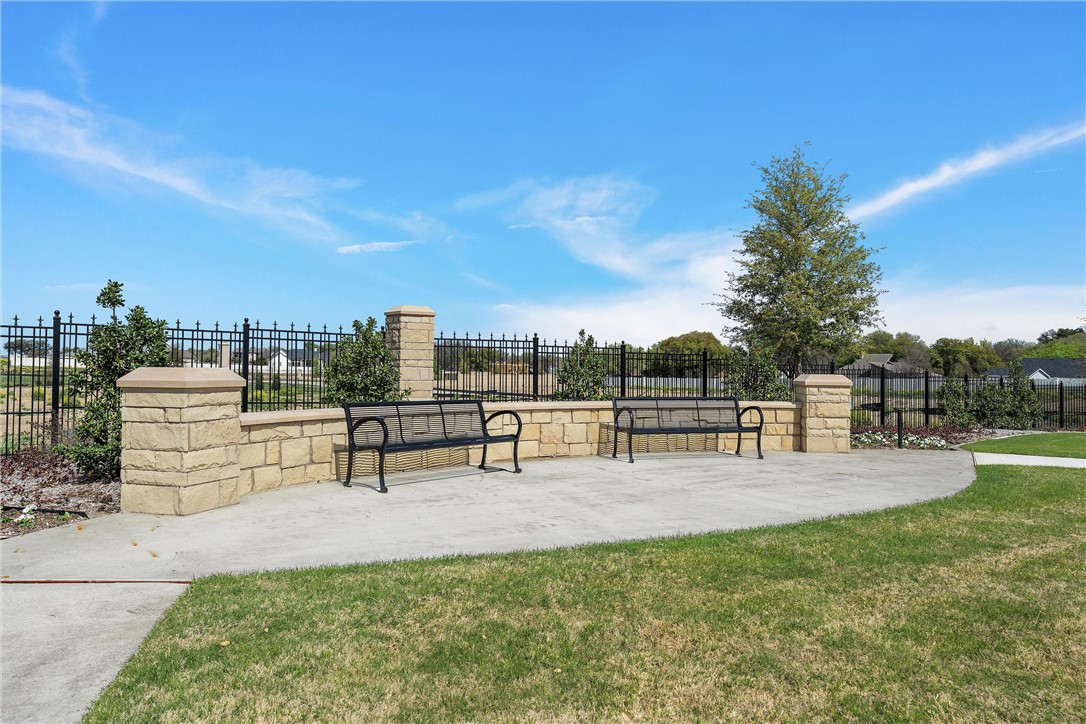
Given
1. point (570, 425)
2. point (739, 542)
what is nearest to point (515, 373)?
point (570, 425)

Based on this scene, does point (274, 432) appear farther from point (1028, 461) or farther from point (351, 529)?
point (1028, 461)

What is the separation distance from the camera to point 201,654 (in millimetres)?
3139

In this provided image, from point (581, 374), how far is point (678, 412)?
79.9 inches

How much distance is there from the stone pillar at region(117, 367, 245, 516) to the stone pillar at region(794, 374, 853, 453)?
8884 millimetres

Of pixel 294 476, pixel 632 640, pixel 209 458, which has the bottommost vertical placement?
pixel 632 640

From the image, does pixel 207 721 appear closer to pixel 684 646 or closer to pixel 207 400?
pixel 684 646

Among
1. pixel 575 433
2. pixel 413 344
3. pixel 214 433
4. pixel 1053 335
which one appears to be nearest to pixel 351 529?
pixel 214 433

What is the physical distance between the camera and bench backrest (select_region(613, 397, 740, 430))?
1030cm

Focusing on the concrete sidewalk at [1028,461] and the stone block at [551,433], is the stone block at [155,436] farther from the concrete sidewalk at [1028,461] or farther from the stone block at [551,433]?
the concrete sidewalk at [1028,461]

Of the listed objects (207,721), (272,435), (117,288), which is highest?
(117,288)

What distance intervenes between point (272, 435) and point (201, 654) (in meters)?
4.34

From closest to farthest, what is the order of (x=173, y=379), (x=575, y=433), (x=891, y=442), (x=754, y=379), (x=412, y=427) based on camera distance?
(x=173, y=379) < (x=412, y=427) < (x=575, y=433) < (x=754, y=379) < (x=891, y=442)

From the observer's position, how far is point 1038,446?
1363 cm

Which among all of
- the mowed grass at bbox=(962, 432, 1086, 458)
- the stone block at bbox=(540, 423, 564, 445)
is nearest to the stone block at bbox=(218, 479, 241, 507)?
the stone block at bbox=(540, 423, 564, 445)
